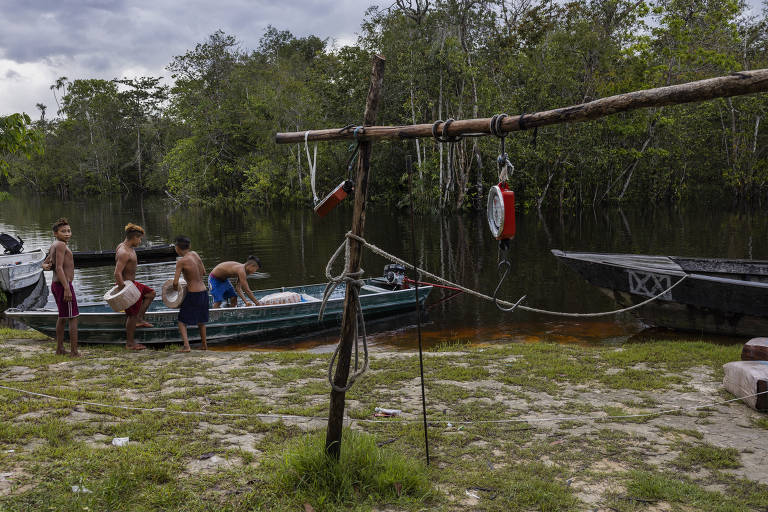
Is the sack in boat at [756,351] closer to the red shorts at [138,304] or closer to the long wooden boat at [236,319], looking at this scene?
the long wooden boat at [236,319]

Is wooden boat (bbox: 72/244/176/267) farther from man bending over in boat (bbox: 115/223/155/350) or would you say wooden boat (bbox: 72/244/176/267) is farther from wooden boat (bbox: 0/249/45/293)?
man bending over in boat (bbox: 115/223/155/350)

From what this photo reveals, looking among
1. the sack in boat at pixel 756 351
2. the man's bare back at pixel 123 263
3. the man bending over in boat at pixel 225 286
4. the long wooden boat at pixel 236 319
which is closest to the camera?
the sack in boat at pixel 756 351

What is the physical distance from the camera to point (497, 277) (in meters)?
18.4

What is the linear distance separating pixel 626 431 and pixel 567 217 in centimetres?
3193

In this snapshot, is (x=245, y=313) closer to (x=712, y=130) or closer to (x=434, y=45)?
(x=434, y=45)

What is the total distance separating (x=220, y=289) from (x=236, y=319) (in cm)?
107

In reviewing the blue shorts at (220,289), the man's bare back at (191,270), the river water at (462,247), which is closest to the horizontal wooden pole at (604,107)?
the river water at (462,247)

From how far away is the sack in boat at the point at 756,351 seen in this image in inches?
253

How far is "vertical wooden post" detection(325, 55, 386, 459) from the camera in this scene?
3918 mm

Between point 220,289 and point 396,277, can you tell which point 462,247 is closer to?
point 396,277

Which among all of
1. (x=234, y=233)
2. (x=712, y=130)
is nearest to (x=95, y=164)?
(x=234, y=233)

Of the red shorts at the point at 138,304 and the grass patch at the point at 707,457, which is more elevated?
the red shorts at the point at 138,304

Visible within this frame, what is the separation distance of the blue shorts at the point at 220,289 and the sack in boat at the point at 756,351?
29.4 feet

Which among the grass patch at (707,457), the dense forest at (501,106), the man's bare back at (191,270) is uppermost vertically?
the dense forest at (501,106)
